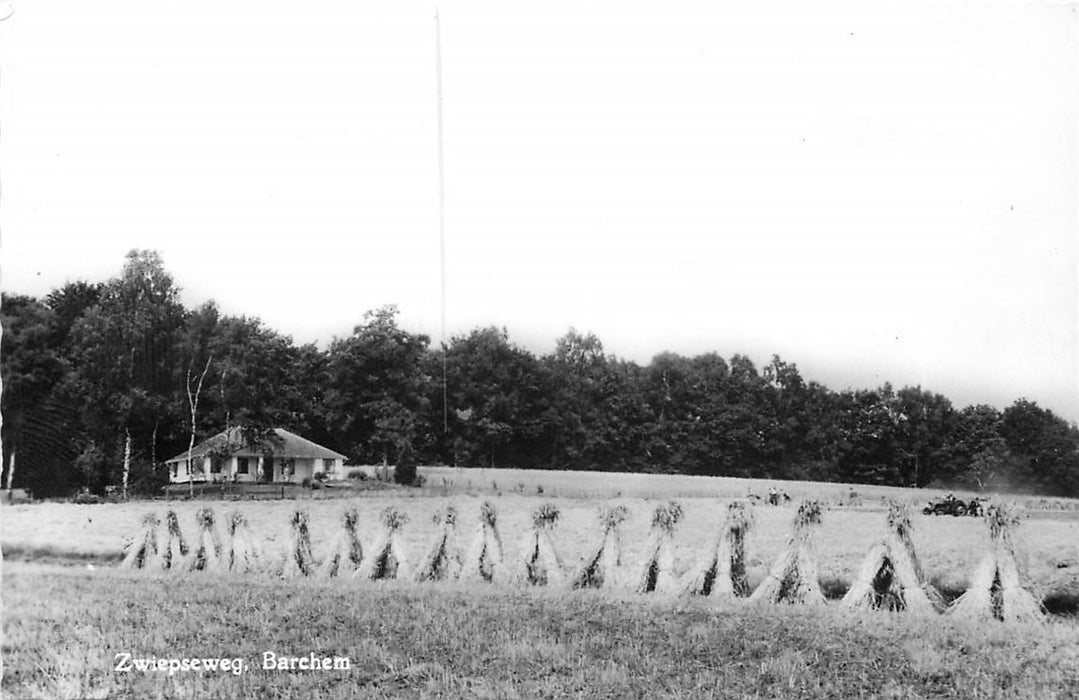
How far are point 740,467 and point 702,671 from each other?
321 centimetres

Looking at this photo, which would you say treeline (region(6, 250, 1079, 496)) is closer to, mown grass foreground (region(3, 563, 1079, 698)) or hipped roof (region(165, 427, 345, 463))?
hipped roof (region(165, 427, 345, 463))

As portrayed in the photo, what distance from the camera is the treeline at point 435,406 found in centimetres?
712

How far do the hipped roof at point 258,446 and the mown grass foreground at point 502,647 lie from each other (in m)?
1.43

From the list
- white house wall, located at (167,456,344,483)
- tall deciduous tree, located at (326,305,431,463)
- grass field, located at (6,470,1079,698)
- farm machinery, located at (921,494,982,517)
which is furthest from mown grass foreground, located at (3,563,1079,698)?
tall deciduous tree, located at (326,305,431,463)

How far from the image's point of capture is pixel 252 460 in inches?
312

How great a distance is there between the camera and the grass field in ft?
18.7

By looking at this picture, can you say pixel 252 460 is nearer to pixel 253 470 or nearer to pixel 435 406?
pixel 253 470

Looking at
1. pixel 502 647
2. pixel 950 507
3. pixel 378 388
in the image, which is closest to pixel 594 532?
pixel 502 647

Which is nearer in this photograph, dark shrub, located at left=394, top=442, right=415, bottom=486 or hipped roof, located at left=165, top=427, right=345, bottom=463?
hipped roof, located at left=165, top=427, right=345, bottom=463

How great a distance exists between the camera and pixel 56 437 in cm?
715

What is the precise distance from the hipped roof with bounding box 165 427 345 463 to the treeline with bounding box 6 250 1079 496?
11cm

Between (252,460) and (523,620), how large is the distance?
3539mm

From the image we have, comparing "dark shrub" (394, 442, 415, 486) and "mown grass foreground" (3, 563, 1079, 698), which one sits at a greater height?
"dark shrub" (394, 442, 415, 486)

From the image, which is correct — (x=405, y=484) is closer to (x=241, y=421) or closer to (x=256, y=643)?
(x=241, y=421)
